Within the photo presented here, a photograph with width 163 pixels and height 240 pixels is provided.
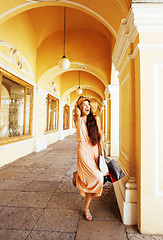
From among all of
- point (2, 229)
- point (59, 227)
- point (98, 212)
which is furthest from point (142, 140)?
point (2, 229)

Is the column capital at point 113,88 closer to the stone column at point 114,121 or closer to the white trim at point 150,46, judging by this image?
the stone column at point 114,121

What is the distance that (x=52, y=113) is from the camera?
978 centimetres

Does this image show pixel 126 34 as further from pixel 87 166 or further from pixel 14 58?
pixel 14 58

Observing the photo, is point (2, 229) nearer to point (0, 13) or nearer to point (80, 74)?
point (0, 13)

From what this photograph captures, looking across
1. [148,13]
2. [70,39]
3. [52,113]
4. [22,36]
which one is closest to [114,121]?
[70,39]

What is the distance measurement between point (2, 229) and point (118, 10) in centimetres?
409

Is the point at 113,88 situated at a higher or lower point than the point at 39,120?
higher

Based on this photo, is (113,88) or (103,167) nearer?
(103,167)

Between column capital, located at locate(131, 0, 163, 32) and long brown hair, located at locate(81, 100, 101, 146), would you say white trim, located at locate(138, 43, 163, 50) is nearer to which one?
column capital, located at locate(131, 0, 163, 32)

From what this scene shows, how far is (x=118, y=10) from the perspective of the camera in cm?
272

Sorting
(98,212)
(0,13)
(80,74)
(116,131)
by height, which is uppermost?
(80,74)

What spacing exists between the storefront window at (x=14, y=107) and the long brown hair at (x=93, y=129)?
354cm

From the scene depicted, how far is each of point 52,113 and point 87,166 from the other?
811 centimetres

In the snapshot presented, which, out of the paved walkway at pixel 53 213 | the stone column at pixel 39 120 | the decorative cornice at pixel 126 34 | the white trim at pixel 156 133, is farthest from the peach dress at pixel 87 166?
the stone column at pixel 39 120
